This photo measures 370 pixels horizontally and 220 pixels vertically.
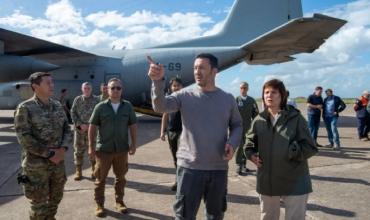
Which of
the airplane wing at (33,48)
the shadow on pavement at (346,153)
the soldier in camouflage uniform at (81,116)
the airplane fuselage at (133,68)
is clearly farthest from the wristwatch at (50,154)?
the airplane fuselage at (133,68)

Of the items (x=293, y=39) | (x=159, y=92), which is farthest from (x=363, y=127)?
(x=159, y=92)

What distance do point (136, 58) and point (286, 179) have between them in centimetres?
1345

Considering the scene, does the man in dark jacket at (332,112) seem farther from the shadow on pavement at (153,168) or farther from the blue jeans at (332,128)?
the shadow on pavement at (153,168)

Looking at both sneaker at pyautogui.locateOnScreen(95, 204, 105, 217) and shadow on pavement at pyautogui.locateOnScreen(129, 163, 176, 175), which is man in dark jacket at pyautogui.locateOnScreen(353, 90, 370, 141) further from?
sneaker at pyautogui.locateOnScreen(95, 204, 105, 217)

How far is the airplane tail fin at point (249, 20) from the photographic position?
56.4 ft

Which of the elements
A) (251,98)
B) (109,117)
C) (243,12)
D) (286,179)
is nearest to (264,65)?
(243,12)

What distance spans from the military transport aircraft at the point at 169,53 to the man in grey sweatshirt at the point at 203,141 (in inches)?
382

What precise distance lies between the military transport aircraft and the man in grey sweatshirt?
970cm

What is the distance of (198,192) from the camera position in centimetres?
317

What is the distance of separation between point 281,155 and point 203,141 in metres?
0.74

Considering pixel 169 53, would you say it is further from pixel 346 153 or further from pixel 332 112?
pixel 346 153

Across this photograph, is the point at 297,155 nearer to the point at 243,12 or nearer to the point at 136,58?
the point at 136,58

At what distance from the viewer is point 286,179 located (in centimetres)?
321

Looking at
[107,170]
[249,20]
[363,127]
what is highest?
[249,20]
